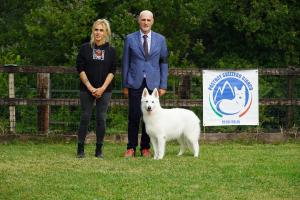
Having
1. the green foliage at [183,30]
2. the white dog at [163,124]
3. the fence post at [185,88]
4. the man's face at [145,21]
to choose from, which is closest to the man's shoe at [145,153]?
the white dog at [163,124]

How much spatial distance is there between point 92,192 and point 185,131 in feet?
11.3

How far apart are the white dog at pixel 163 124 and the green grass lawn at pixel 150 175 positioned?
0.25 metres

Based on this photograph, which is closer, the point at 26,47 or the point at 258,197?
the point at 258,197

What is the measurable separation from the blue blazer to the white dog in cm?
34

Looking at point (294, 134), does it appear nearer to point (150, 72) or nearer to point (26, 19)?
point (150, 72)

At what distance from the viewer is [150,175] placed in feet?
28.5

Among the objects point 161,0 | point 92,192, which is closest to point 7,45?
point 161,0

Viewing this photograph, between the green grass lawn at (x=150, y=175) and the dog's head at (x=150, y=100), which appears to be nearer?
the green grass lawn at (x=150, y=175)

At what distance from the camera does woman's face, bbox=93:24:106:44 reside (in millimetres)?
10125

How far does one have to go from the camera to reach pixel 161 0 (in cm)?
1892

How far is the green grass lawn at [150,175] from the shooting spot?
757 centimetres

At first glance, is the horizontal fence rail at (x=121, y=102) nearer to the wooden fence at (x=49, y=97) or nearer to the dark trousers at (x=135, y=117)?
the wooden fence at (x=49, y=97)

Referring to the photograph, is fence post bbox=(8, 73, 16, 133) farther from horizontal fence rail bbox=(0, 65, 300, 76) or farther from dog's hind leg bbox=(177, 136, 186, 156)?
dog's hind leg bbox=(177, 136, 186, 156)

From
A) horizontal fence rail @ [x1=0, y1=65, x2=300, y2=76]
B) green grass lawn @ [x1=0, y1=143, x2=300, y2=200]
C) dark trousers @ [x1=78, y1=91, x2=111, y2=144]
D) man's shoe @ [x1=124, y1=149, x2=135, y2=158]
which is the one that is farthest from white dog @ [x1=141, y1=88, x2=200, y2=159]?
horizontal fence rail @ [x1=0, y1=65, x2=300, y2=76]
